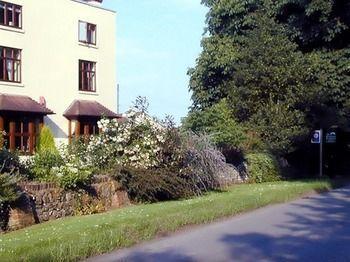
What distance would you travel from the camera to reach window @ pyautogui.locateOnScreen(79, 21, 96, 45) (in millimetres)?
42250

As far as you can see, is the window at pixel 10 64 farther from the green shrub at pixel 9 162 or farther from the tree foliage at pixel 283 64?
the green shrub at pixel 9 162

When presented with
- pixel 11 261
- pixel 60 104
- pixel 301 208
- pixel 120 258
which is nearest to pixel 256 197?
pixel 301 208

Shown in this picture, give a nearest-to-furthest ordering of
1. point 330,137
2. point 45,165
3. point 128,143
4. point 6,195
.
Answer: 1. point 6,195
2. point 45,165
3. point 128,143
4. point 330,137

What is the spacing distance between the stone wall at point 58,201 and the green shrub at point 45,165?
61 centimetres

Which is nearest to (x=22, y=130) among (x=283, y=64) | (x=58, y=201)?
(x=283, y=64)

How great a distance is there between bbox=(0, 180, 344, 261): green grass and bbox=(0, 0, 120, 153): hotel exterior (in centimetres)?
2063

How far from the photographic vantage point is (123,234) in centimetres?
1140

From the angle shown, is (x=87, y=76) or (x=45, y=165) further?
(x=87, y=76)

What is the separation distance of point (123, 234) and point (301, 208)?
7.32 meters

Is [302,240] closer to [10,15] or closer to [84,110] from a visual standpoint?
[10,15]

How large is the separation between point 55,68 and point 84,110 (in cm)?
327

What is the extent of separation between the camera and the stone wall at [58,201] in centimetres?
1466

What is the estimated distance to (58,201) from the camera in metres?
16.0

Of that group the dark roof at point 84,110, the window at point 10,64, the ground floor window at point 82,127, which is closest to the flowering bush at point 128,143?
the window at point 10,64
